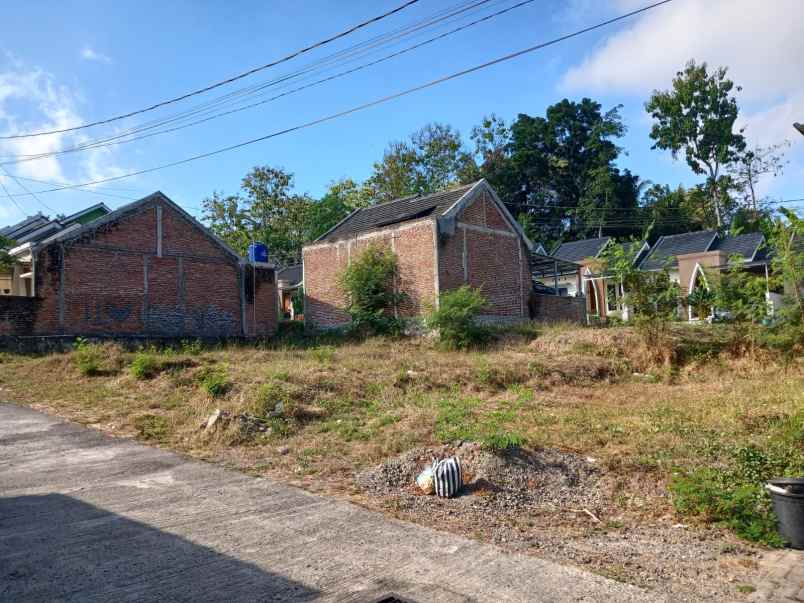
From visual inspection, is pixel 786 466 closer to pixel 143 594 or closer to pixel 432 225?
pixel 143 594

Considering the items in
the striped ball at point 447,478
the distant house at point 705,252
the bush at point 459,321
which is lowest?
the striped ball at point 447,478

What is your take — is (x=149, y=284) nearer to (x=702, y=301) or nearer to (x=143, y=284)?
(x=143, y=284)

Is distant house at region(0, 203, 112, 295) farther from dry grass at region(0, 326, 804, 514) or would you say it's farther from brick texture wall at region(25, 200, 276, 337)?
dry grass at region(0, 326, 804, 514)

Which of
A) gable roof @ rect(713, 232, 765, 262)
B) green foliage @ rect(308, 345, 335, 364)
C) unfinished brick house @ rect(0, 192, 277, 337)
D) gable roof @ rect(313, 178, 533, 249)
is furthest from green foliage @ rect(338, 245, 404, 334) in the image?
gable roof @ rect(713, 232, 765, 262)

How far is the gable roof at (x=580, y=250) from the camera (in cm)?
3828

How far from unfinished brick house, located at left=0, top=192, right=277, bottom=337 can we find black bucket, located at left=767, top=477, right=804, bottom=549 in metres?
19.4

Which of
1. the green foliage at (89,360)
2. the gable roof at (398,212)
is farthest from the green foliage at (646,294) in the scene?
the green foliage at (89,360)

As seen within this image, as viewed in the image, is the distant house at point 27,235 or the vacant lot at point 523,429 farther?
the distant house at point 27,235

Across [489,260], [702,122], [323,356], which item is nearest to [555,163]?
[702,122]

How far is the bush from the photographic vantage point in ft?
56.9

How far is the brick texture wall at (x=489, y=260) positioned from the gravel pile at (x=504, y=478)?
44.1ft

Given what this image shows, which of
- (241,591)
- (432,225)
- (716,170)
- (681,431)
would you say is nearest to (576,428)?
(681,431)

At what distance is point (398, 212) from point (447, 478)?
1837 cm

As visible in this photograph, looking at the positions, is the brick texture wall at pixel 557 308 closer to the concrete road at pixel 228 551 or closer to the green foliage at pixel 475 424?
the green foliage at pixel 475 424
